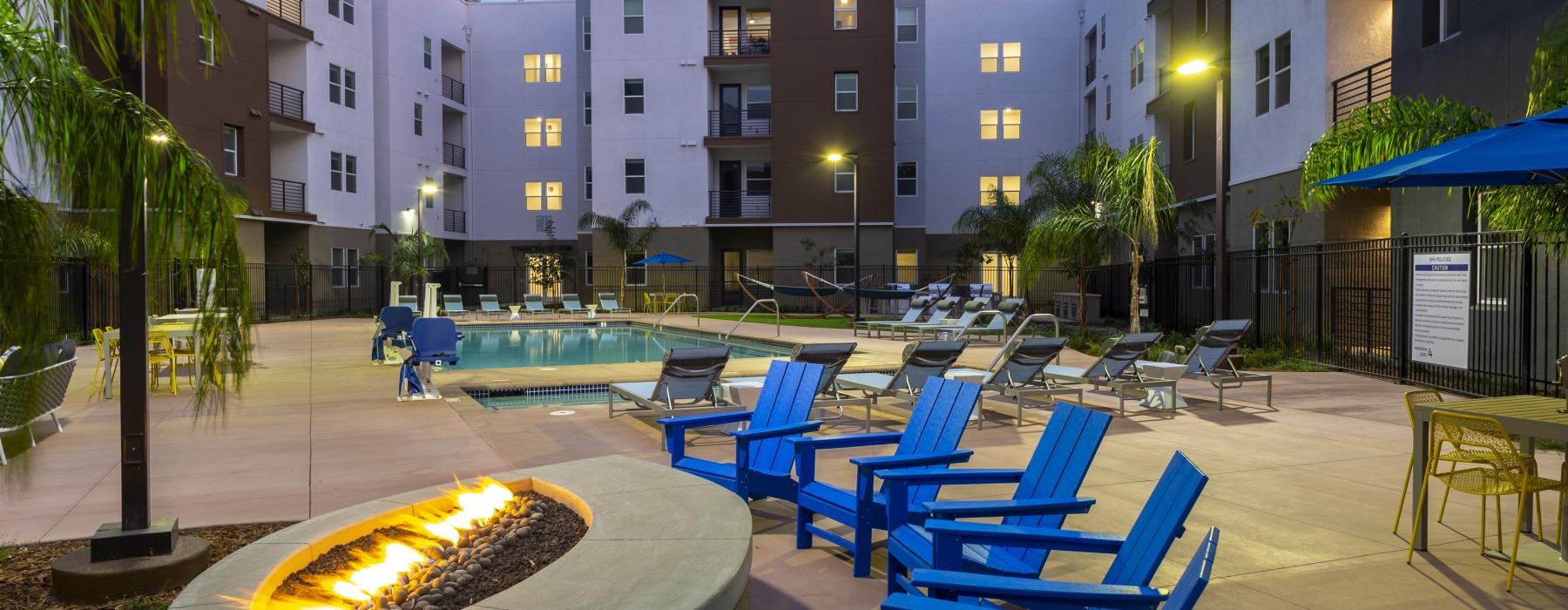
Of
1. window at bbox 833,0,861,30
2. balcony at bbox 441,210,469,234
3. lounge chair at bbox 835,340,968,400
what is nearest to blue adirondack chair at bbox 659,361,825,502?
lounge chair at bbox 835,340,968,400

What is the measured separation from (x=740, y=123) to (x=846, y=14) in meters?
5.55

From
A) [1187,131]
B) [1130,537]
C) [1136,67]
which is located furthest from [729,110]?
[1130,537]

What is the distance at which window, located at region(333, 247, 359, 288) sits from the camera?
114ft

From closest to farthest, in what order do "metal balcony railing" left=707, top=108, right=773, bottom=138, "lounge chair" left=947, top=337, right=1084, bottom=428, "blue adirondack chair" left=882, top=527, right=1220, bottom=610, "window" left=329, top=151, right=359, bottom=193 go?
"blue adirondack chair" left=882, top=527, right=1220, bottom=610 → "lounge chair" left=947, top=337, right=1084, bottom=428 → "window" left=329, top=151, right=359, bottom=193 → "metal balcony railing" left=707, top=108, right=773, bottom=138

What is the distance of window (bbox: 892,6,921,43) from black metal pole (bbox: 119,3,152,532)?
37.3 metres

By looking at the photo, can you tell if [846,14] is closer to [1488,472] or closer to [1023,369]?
[1023,369]

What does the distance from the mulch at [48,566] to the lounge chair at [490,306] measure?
2751 cm

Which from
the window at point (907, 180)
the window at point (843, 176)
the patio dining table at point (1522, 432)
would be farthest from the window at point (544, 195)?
the patio dining table at point (1522, 432)

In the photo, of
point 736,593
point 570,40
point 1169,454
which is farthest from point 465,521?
point 570,40

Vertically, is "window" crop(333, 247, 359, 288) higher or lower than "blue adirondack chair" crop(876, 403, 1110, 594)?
higher

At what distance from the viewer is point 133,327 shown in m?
4.37

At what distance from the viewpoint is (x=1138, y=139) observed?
101 feet

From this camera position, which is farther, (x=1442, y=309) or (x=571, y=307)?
(x=571, y=307)

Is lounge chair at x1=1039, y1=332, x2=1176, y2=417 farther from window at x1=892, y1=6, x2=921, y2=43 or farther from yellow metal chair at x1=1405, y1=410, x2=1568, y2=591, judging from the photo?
window at x1=892, y1=6, x2=921, y2=43
